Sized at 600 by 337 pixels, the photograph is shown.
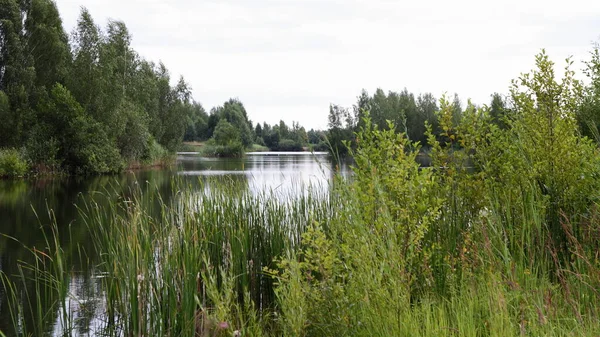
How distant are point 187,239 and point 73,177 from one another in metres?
31.2

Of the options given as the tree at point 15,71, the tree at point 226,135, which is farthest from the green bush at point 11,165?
the tree at point 226,135

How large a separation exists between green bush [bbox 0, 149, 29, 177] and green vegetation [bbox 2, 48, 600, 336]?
90.5 feet

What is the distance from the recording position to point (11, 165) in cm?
3034

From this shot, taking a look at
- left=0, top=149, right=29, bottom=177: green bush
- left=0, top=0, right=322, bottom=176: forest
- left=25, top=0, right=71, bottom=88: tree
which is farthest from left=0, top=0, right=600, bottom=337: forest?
left=25, top=0, right=71, bottom=88: tree

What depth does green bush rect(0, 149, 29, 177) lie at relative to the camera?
30391 mm

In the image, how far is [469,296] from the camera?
4184 mm

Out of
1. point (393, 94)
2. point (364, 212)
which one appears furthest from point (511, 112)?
point (393, 94)

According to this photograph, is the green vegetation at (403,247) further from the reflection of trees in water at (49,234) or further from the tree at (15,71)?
the tree at (15,71)

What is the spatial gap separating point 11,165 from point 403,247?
30882mm

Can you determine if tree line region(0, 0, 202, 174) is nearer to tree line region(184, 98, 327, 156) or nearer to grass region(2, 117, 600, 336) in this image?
grass region(2, 117, 600, 336)

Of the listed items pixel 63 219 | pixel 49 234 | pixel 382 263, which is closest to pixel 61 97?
pixel 63 219

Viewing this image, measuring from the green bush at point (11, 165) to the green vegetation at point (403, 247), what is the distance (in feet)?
90.5

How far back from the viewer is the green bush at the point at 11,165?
30391 mm

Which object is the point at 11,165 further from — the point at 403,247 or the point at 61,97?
the point at 403,247
